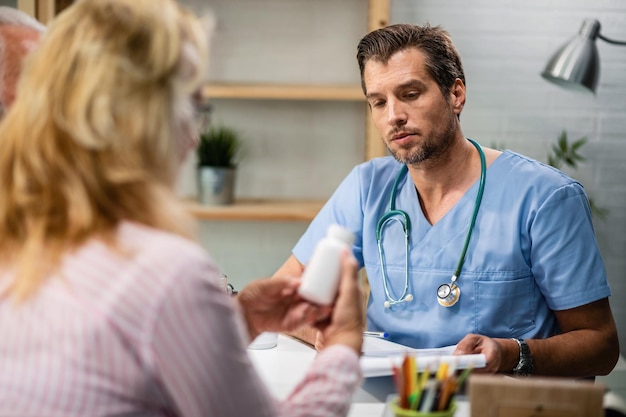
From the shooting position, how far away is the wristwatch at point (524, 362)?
158cm

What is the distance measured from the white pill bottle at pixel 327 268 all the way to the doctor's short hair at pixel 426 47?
93 cm

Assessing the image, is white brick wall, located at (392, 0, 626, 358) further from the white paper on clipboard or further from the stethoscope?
the white paper on clipboard

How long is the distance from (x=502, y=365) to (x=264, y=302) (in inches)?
21.7

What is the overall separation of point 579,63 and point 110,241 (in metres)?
2.29

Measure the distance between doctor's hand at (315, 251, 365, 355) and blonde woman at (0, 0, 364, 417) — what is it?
0.19 meters

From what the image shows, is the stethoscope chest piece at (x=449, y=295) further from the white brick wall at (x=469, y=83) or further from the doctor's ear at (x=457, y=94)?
the white brick wall at (x=469, y=83)

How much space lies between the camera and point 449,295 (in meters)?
1.76

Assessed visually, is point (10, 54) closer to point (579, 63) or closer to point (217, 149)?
point (217, 149)

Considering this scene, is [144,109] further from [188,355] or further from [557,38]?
[557,38]

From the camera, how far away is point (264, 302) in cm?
124

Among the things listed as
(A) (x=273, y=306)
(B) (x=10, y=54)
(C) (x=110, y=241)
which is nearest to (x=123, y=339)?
(C) (x=110, y=241)

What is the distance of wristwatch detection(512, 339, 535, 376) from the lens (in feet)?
5.19

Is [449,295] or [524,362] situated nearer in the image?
[524,362]

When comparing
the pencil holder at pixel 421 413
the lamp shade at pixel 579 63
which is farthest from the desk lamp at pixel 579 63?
the pencil holder at pixel 421 413
